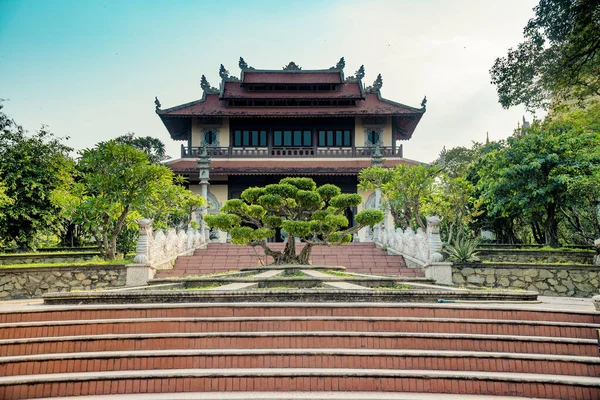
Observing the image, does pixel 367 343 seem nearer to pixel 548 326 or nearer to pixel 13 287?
pixel 548 326

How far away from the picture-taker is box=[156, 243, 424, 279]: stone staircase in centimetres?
1553

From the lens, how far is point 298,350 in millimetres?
6480

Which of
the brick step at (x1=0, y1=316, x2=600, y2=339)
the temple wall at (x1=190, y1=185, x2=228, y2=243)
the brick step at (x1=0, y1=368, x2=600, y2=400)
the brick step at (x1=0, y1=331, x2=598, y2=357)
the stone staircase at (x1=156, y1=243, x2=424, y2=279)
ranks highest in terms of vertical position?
the temple wall at (x1=190, y1=185, x2=228, y2=243)

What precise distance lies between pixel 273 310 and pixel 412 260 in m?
8.98

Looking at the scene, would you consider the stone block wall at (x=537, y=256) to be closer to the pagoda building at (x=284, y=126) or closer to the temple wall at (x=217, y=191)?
the pagoda building at (x=284, y=126)

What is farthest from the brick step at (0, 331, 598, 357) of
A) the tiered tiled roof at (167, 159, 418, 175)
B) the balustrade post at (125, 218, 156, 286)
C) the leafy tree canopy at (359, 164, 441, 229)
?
the tiered tiled roof at (167, 159, 418, 175)

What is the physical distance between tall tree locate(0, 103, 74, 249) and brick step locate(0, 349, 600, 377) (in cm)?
1383

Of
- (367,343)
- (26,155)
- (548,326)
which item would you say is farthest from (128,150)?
(548,326)

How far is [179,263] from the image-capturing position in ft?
53.0


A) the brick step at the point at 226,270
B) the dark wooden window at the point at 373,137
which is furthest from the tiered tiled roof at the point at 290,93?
the brick step at the point at 226,270

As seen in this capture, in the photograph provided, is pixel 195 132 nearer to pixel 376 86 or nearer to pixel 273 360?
pixel 376 86

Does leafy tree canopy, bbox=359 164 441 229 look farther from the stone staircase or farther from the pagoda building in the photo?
the pagoda building

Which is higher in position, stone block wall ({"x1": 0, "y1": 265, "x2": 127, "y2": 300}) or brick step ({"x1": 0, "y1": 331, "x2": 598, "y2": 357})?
stone block wall ({"x1": 0, "y1": 265, "x2": 127, "y2": 300})

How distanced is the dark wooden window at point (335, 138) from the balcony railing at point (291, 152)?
50.9 inches
